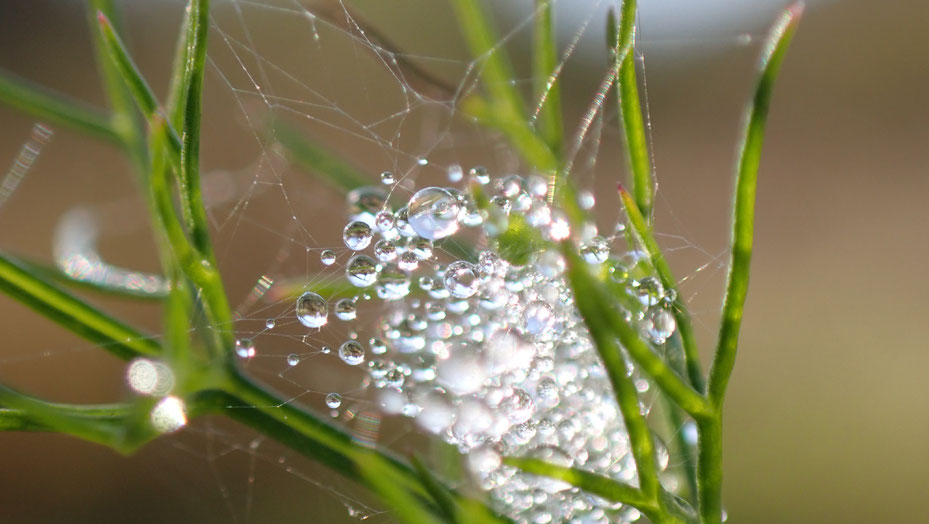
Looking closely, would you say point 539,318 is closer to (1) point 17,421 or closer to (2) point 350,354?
(2) point 350,354

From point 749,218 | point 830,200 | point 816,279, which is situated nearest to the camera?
point 749,218

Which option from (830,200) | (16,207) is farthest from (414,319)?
(830,200)

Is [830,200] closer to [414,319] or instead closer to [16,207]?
[414,319]

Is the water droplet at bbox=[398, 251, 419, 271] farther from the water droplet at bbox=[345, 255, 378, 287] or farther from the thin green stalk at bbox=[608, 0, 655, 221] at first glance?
the thin green stalk at bbox=[608, 0, 655, 221]

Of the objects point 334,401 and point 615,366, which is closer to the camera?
point 615,366

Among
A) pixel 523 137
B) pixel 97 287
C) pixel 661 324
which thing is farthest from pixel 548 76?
→ pixel 97 287

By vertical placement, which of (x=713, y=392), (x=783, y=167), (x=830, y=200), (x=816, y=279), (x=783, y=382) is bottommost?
(x=713, y=392)

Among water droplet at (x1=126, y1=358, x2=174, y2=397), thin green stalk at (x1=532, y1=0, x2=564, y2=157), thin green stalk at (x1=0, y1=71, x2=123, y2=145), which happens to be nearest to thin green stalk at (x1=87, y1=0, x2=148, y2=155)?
→ thin green stalk at (x1=0, y1=71, x2=123, y2=145)
